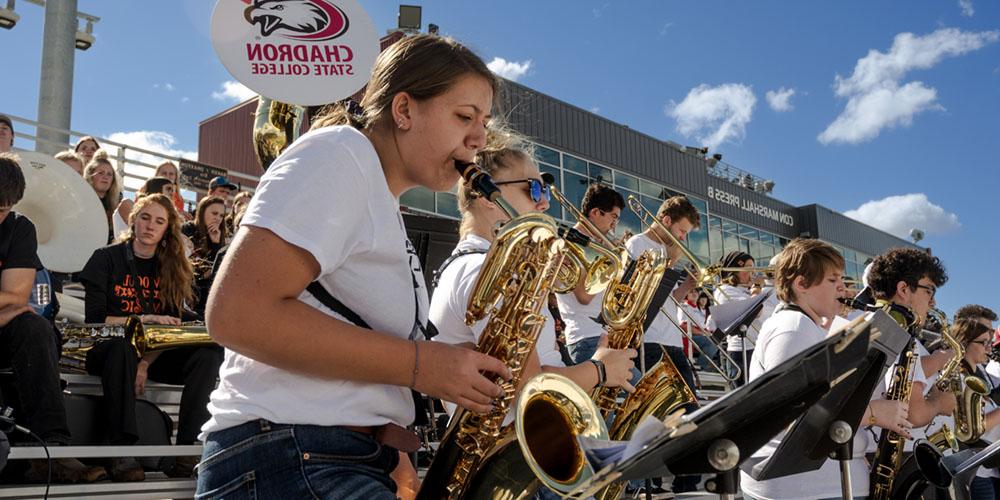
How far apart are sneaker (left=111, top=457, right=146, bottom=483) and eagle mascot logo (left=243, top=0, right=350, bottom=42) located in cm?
259

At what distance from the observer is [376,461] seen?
190cm

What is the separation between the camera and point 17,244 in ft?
15.0

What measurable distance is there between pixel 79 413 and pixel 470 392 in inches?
146

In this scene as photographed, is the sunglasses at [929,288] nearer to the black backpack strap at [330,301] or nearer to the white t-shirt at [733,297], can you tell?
the white t-shirt at [733,297]

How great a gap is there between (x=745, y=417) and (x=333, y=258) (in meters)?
0.96

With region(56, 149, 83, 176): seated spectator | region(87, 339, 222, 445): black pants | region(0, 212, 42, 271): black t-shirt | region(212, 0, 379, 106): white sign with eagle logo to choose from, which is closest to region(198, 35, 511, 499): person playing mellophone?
region(212, 0, 379, 106): white sign with eagle logo

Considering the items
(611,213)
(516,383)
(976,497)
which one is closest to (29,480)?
(516,383)

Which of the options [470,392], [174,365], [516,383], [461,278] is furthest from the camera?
[174,365]

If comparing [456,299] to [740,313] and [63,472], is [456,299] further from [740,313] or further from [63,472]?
[740,313]

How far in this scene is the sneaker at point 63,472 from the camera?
4.18 metres

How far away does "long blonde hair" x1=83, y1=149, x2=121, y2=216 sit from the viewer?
7.95 meters

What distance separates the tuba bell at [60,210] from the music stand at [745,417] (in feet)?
22.8

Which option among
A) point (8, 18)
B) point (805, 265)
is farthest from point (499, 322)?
point (8, 18)

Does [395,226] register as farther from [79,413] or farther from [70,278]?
[70,278]
